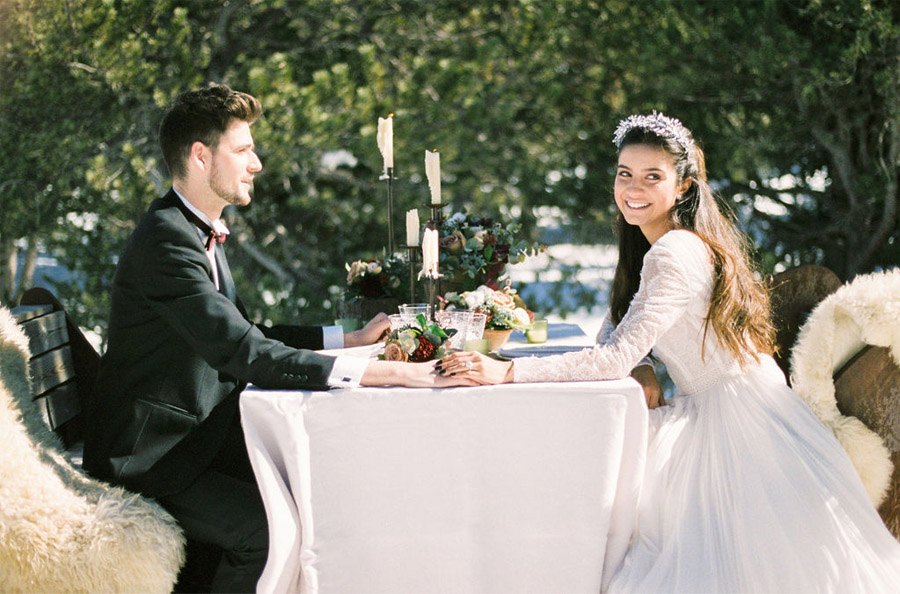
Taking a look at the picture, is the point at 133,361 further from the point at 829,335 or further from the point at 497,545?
the point at 829,335

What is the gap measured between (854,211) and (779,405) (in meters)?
3.15

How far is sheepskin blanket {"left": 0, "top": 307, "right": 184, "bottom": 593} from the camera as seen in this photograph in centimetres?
226

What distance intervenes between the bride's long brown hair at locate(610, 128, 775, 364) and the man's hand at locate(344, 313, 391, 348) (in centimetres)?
93

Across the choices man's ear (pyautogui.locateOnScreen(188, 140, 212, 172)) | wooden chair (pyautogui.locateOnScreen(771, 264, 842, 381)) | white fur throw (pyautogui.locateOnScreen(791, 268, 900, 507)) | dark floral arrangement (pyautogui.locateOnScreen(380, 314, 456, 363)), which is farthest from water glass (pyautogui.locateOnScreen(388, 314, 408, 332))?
wooden chair (pyautogui.locateOnScreen(771, 264, 842, 381))

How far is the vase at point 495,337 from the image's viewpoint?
2811mm

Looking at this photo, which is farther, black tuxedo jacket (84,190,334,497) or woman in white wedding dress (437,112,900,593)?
black tuxedo jacket (84,190,334,497)

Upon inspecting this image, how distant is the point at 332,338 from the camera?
2.96 meters

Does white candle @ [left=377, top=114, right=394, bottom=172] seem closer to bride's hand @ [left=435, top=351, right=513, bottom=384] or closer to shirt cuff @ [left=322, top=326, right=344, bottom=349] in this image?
shirt cuff @ [left=322, top=326, right=344, bottom=349]

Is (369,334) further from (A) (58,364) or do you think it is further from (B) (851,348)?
(B) (851,348)

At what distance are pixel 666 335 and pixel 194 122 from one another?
142 centimetres

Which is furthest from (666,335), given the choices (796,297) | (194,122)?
(194,122)

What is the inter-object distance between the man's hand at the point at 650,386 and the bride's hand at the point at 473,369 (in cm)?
62

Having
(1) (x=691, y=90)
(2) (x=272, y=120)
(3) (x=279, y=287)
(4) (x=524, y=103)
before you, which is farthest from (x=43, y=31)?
(1) (x=691, y=90)

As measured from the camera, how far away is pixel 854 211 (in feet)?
17.2
